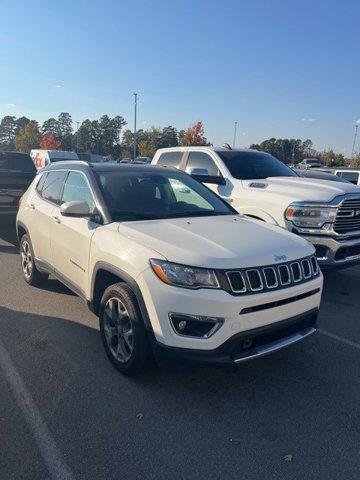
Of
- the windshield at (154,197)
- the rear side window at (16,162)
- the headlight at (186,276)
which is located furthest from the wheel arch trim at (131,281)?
the rear side window at (16,162)

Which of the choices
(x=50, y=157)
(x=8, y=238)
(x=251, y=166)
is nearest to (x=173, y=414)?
(x=251, y=166)

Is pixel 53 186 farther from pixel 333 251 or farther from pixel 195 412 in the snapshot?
pixel 333 251

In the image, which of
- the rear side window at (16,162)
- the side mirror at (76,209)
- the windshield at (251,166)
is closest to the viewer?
the side mirror at (76,209)

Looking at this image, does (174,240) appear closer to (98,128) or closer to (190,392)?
(190,392)

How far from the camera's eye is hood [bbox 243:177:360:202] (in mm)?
5637

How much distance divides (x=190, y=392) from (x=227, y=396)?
29 centimetres

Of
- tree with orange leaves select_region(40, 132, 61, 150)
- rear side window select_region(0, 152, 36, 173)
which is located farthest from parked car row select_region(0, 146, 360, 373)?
tree with orange leaves select_region(40, 132, 61, 150)

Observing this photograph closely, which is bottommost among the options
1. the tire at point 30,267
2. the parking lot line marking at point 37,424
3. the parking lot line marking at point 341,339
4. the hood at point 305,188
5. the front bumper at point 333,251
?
the parking lot line marking at point 37,424

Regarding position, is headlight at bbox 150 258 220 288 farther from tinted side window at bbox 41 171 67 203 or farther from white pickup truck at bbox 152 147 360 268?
white pickup truck at bbox 152 147 360 268

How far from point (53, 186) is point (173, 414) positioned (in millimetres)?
3253

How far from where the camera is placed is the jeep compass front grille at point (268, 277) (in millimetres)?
2959

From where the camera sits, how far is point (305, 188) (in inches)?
233

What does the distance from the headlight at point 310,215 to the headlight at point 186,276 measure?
304cm

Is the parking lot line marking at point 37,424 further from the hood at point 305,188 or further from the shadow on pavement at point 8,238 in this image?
the shadow on pavement at point 8,238
